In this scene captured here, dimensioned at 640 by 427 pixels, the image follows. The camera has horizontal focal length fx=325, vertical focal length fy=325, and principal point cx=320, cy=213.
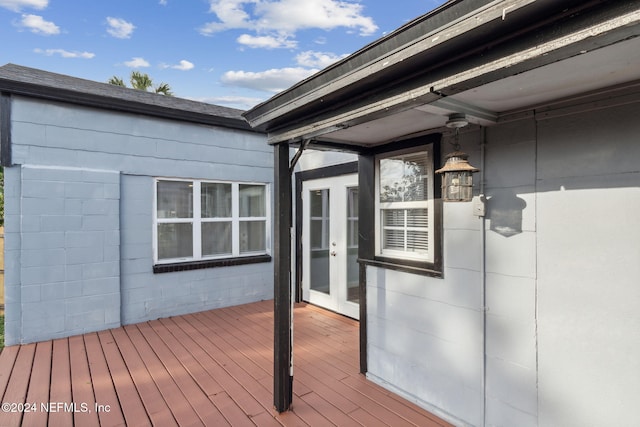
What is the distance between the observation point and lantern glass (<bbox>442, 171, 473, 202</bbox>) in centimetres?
191

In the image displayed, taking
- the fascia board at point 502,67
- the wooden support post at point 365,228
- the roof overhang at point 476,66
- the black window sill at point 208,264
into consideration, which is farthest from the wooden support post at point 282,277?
the black window sill at point 208,264

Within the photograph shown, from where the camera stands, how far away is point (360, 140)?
2.77 metres

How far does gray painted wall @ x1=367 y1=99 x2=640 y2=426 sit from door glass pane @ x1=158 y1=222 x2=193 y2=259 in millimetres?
3661

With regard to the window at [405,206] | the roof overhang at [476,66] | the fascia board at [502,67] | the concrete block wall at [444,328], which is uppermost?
the roof overhang at [476,66]

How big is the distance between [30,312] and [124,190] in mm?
1734

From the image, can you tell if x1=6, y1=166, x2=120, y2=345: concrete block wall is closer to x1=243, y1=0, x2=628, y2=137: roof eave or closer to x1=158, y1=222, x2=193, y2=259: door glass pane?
x1=158, y1=222, x2=193, y2=259: door glass pane

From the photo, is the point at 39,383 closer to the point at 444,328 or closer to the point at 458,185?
the point at 444,328

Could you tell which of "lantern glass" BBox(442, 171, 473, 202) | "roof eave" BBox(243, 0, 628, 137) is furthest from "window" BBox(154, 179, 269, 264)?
"lantern glass" BBox(442, 171, 473, 202)

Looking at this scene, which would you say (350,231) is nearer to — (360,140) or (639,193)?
(360,140)

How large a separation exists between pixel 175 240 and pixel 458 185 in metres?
4.18

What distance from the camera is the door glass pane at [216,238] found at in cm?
507

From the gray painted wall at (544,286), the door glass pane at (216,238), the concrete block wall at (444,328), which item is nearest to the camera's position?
the gray painted wall at (544,286)

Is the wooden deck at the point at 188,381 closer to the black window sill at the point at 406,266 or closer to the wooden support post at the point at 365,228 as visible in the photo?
the wooden support post at the point at 365,228

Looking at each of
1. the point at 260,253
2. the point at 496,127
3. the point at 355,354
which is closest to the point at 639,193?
the point at 496,127
